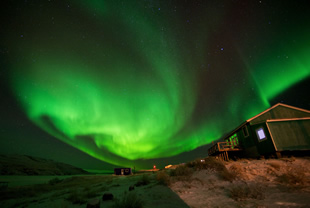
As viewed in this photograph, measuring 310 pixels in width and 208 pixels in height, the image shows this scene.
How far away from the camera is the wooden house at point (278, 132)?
1505cm

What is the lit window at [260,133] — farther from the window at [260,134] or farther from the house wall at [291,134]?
the house wall at [291,134]

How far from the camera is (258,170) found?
974cm

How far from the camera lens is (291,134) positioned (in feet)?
50.9

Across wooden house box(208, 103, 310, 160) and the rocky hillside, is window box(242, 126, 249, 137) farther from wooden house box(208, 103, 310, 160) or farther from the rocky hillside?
the rocky hillside

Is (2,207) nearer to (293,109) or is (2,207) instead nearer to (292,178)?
(292,178)

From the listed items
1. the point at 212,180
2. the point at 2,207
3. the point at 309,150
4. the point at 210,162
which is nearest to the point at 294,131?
the point at 309,150

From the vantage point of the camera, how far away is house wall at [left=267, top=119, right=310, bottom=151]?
15.0m

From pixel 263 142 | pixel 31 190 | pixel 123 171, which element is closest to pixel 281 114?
A: pixel 263 142

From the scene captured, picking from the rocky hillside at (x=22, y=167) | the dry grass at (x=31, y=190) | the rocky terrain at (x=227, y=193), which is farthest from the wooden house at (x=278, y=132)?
the rocky hillside at (x=22, y=167)

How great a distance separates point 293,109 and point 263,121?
187 inches

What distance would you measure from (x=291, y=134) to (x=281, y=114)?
2600 millimetres

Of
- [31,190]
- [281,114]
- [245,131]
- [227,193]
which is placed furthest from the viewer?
[245,131]

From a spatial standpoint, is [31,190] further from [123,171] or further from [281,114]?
[281,114]

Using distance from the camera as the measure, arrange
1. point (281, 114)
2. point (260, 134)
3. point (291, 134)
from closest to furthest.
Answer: point (291, 134) → point (260, 134) → point (281, 114)
